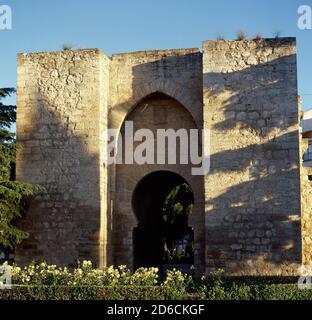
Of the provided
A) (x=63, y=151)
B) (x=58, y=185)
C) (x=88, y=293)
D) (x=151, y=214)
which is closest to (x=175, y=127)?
(x=63, y=151)

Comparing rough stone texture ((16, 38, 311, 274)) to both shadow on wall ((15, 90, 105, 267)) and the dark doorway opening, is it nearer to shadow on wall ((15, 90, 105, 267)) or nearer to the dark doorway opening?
shadow on wall ((15, 90, 105, 267))

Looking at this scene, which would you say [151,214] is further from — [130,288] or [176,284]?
[130,288]

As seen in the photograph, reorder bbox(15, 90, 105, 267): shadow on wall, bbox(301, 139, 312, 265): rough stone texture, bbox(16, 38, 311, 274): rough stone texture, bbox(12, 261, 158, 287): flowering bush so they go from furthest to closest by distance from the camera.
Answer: bbox(15, 90, 105, 267): shadow on wall, bbox(301, 139, 312, 265): rough stone texture, bbox(16, 38, 311, 274): rough stone texture, bbox(12, 261, 158, 287): flowering bush

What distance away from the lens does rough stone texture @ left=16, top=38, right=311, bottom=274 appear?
10.7 metres

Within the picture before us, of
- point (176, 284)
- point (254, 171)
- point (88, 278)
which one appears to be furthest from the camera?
point (254, 171)

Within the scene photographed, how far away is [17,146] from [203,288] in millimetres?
5591

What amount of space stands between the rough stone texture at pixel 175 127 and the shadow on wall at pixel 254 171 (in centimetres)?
2

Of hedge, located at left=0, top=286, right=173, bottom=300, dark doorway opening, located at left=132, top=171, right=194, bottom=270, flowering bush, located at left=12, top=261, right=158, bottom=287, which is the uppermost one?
dark doorway opening, located at left=132, top=171, right=194, bottom=270

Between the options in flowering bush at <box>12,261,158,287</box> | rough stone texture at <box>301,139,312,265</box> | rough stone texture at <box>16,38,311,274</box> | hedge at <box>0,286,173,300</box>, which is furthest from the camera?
rough stone texture at <box>301,139,312,265</box>

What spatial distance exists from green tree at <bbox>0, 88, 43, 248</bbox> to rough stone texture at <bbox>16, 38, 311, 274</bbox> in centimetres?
25

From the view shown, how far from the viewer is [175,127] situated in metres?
12.0

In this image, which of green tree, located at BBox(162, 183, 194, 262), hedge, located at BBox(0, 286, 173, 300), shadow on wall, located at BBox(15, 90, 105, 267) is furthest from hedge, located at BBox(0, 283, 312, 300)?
green tree, located at BBox(162, 183, 194, 262)

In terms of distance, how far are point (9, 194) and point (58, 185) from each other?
3.63 feet
